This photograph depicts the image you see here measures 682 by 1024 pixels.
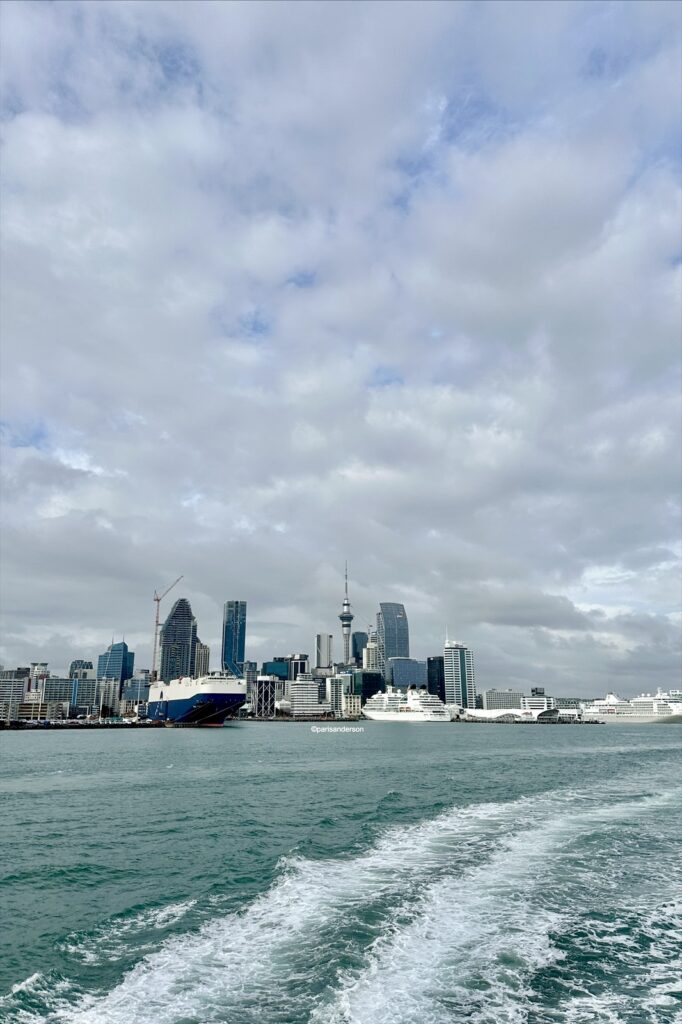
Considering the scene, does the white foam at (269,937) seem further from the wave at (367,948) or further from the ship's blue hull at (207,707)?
the ship's blue hull at (207,707)

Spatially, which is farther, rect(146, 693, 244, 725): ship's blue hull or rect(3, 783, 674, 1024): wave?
rect(146, 693, 244, 725): ship's blue hull

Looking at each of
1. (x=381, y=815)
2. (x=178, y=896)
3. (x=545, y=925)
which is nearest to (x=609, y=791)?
(x=381, y=815)

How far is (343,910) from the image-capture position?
63.6ft

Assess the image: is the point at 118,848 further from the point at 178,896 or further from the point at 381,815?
the point at 381,815

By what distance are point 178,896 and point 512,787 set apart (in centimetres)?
3265

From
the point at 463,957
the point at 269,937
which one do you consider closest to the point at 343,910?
the point at 269,937

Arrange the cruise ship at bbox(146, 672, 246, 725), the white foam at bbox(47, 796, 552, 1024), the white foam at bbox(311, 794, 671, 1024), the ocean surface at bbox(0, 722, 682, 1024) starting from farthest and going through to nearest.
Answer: the cruise ship at bbox(146, 672, 246, 725) < the ocean surface at bbox(0, 722, 682, 1024) < the white foam at bbox(47, 796, 552, 1024) < the white foam at bbox(311, 794, 671, 1024)

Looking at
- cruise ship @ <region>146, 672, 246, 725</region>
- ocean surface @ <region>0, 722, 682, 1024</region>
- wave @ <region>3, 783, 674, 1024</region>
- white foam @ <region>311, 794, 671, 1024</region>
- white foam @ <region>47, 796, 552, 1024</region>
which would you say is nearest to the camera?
white foam @ <region>311, 794, 671, 1024</region>

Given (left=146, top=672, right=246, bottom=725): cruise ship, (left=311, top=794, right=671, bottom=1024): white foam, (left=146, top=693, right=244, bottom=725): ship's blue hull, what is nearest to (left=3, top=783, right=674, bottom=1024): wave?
(left=311, top=794, right=671, bottom=1024): white foam

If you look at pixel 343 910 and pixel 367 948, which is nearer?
pixel 367 948

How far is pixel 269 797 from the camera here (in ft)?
142

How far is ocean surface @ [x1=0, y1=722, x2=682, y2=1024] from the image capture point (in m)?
13.8

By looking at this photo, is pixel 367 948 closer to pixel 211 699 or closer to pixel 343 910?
pixel 343 910

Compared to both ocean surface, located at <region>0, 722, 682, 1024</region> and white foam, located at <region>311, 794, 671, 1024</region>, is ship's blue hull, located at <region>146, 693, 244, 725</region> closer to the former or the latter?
ocean surface, located at <region>0, 722, 682, 1024</region>
